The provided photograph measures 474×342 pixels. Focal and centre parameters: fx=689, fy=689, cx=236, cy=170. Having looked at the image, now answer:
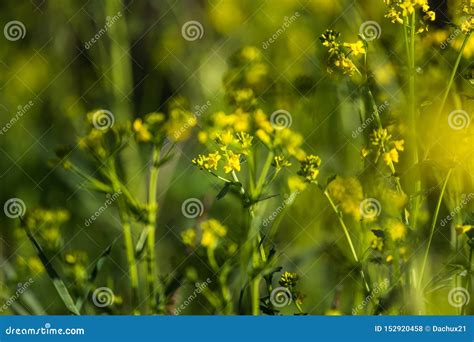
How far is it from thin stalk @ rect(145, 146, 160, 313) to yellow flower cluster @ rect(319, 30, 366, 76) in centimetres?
70

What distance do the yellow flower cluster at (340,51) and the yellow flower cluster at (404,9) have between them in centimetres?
14

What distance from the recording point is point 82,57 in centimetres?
245

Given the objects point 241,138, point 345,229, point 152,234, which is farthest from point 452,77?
point 152,234

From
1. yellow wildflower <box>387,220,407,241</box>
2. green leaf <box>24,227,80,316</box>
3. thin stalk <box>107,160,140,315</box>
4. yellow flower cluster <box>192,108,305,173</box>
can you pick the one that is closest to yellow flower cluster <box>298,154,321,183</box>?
yellow flower cluster <box>192,108,305,173</box>

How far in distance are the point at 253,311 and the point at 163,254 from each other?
0.37 meters

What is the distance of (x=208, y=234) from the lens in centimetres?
240

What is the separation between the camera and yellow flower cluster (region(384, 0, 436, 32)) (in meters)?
2.38

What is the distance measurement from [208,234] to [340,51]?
2.60 ft

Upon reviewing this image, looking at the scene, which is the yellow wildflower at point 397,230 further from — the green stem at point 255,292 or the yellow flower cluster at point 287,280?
the green stem at point 255,292

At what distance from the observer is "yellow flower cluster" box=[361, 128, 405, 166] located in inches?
93.3

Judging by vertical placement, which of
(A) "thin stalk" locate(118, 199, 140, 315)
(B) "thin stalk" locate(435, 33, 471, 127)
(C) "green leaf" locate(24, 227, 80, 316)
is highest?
(B) "thin stalk" locate(435, 33, 471, 127)

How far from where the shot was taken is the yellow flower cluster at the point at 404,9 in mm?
2383

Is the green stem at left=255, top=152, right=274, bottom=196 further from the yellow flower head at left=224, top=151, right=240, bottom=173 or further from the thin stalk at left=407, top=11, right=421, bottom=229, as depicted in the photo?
the thin stalk at left=407, top=11, right=421, bottom=229

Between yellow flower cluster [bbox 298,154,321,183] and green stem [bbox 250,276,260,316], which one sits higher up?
yellow flower cluster [bbox 298,154,321,183]
